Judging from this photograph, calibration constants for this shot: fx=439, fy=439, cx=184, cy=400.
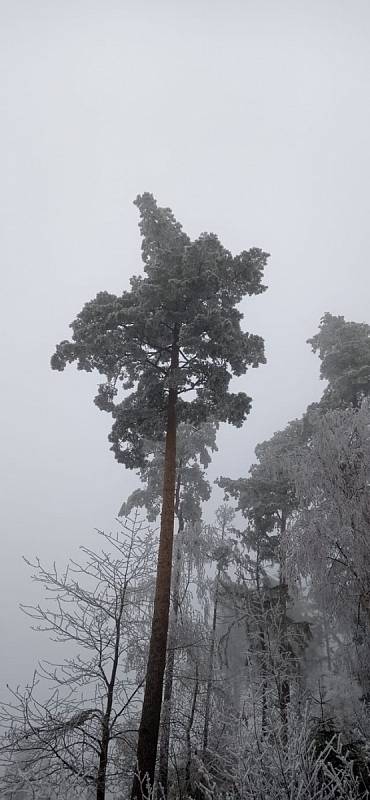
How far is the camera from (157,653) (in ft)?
25.9

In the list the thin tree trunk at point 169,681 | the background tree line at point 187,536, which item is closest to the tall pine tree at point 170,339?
the background tree line at point 187,536

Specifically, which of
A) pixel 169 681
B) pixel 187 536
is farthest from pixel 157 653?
pixel 187 536

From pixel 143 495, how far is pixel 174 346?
849cm

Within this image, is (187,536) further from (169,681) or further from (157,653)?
(157,653)

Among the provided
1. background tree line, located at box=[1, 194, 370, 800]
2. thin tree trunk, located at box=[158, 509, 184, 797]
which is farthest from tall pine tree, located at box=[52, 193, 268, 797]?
thin tree trunk, located at box=[158, 509, 184, 797]

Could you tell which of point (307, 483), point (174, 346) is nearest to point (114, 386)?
point (174, 346)

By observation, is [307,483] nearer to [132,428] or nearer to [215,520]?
[132,428]

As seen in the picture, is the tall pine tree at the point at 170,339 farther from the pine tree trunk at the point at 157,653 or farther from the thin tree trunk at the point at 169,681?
the thin tree trunk at the point at 169,681

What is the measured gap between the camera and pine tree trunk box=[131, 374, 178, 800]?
7.07 m

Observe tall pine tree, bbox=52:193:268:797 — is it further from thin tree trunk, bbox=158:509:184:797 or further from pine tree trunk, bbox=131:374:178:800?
thin tree trunk, bbox=158:509:184:797

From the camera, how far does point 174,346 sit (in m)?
11.2

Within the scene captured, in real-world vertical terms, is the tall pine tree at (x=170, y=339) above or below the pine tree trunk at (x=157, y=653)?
above

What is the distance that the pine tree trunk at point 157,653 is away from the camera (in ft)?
23.2

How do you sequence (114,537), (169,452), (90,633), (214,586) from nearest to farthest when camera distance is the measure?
(90,633), (114,537), (169,452), (214,586)
